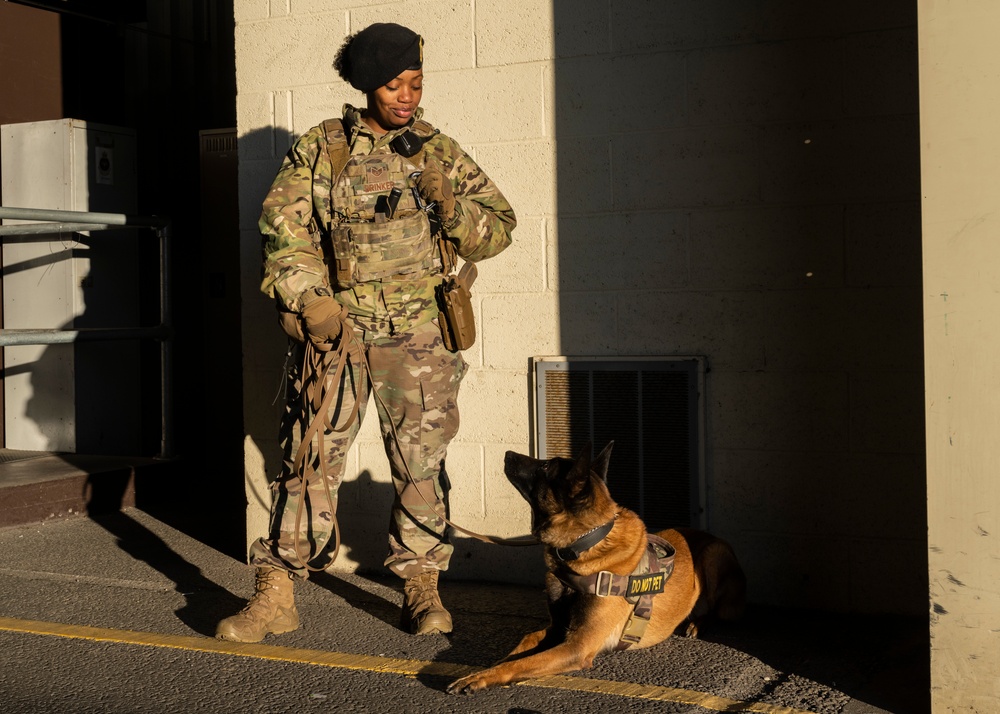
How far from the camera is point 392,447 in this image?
3.99 metres

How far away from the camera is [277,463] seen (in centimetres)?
488

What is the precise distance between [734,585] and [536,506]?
2.90 feet

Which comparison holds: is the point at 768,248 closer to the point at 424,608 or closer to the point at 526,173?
the point at 526,173

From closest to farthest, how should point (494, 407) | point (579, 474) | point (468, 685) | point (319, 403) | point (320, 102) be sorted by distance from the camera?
point (468, 685) → point (579, 474) → point (319, 403) → point (494, 407) → point (320, 102)

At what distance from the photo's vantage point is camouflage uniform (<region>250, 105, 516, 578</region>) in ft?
12.5

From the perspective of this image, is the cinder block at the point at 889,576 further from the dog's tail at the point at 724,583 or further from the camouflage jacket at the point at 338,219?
the camouflage jacket at the point at 338,219

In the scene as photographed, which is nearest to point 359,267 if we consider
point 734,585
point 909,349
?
point 734,585

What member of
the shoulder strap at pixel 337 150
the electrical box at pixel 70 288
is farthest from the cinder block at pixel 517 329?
the electrical box at pixel 70 288

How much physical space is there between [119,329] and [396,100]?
2.77 meters

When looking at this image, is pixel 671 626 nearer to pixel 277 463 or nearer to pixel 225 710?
pixel 225 710

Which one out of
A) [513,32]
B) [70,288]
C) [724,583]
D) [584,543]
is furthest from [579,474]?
[70,288]

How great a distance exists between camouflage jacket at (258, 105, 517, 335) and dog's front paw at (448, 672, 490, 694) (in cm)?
128

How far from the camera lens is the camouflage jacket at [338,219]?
372 centimetres

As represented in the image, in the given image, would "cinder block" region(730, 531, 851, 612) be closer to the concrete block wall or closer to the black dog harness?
the concrete block wall
